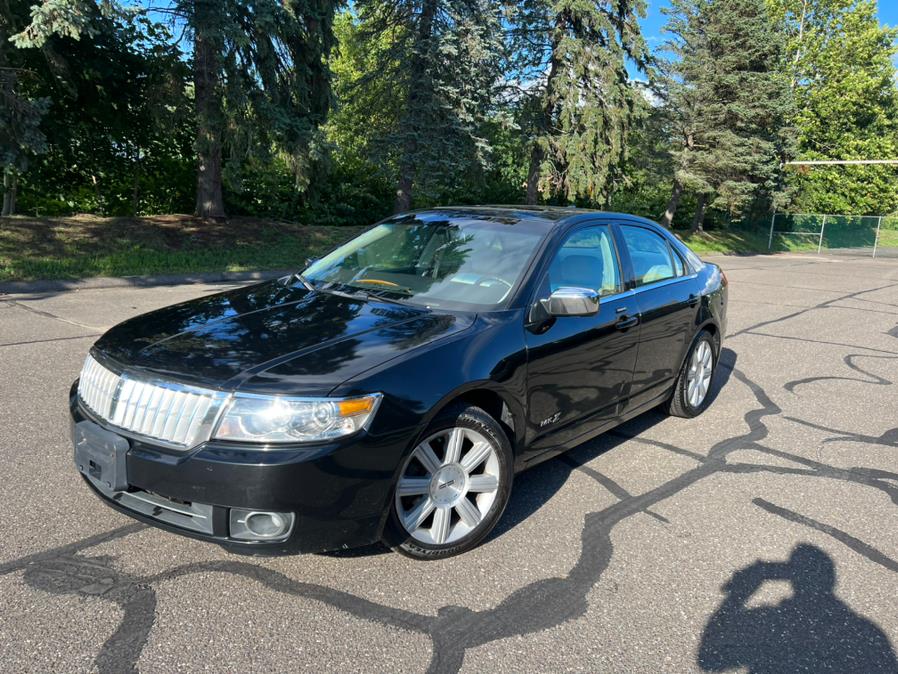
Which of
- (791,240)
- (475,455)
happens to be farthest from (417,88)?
(791,240)

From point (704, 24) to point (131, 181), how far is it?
26.3 m

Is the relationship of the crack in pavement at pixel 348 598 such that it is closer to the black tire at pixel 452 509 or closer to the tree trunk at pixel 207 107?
the black tire at pixel 452 509

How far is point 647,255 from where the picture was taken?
16.0 feet

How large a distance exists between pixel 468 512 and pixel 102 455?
159 centimetres

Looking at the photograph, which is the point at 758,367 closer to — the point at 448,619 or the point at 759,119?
the point at 448,619

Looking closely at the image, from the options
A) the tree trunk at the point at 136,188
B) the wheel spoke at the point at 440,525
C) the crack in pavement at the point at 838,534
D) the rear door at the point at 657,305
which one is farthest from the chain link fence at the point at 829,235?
the wheel spoke at the point at 440,525

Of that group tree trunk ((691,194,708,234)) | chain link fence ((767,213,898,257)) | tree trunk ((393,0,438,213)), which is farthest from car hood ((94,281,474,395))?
chain link fence ((767,213,898,257))

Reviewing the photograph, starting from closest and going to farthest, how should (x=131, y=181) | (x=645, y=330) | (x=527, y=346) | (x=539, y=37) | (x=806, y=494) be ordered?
(x=527, y=346)
(x=806, y=494)
(x=645, y=330)
(x=131, y=181)
(x=539, y=37)

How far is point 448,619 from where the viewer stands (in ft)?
8.89

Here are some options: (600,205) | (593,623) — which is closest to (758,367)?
(593,623)

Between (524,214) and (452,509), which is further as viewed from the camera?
(524,214)

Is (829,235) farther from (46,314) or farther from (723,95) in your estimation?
(46,314)

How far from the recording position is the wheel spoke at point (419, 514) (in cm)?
300

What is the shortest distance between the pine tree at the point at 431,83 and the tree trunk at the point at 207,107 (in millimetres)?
5239
